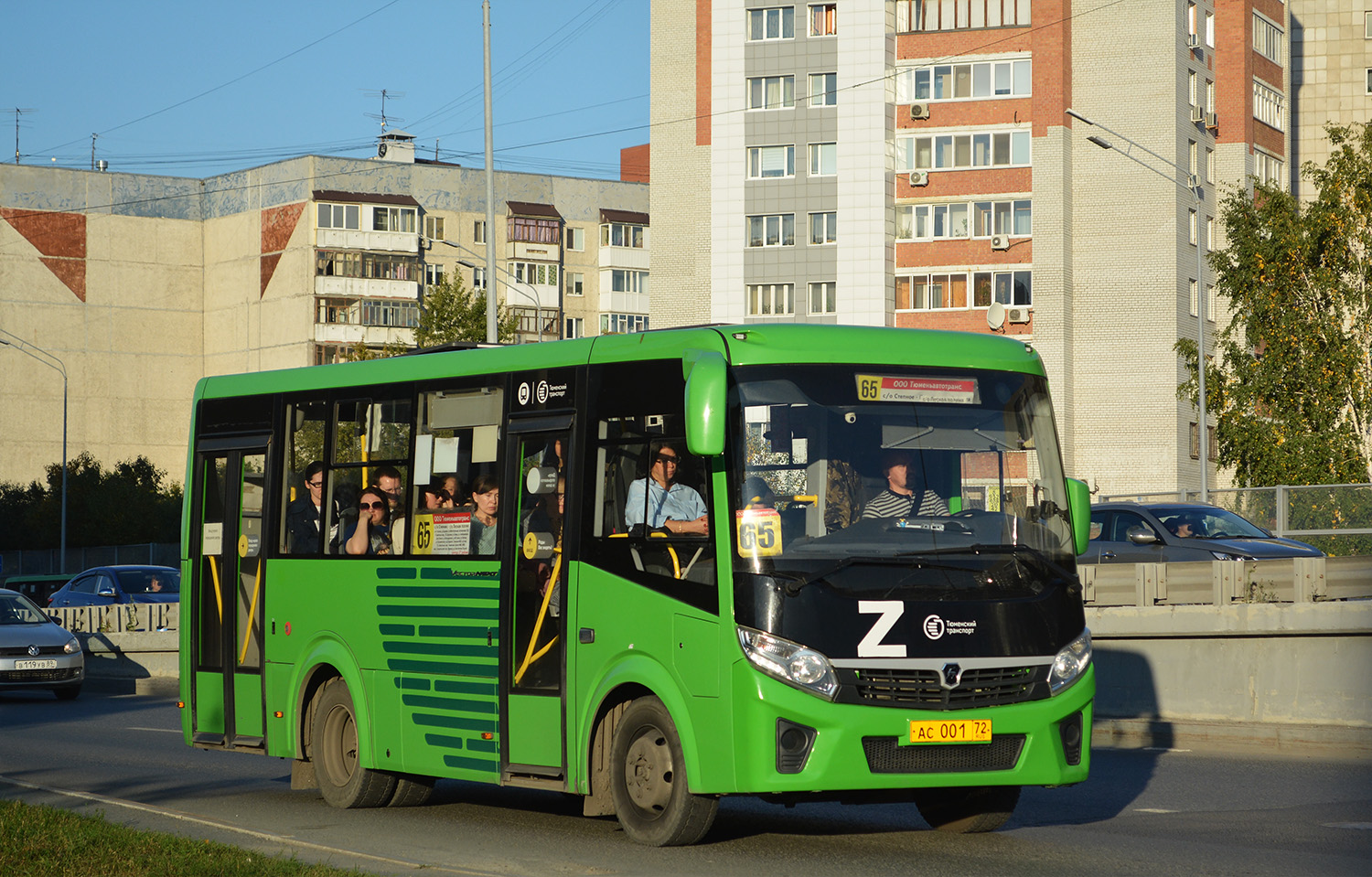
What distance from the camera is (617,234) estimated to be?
109875 millimetres

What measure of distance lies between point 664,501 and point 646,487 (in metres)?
0.19

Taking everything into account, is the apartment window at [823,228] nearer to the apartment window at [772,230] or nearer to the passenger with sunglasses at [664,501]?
the apartment window at [772,230]

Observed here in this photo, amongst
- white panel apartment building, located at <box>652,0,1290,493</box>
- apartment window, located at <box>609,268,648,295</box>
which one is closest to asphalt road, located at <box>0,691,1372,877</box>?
white panel apartment building, located at <box>652,0,1290,493</box>

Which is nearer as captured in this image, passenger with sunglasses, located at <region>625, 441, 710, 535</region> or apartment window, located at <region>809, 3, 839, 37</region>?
passenger with sunglasses, located at <region>625, 441, 710, 535</region>

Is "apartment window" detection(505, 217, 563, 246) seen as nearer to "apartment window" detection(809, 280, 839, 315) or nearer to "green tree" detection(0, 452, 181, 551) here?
"green tree" detection(0, 452, 181, 551)

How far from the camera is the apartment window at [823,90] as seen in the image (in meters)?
71.7

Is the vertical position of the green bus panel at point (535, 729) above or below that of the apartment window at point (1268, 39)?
below

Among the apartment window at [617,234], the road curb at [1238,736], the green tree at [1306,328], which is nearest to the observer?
the road curb at [1238,736]

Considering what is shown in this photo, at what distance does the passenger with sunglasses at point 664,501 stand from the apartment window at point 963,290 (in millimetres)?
60641

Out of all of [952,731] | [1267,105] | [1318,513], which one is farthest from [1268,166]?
[952,731]

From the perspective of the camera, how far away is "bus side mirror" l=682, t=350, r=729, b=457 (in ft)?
30.6

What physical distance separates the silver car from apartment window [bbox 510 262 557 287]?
261ft

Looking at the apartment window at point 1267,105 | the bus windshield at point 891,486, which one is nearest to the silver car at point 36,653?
the bus windshield at point 891,486

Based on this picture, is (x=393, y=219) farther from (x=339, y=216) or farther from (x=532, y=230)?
(x=532, y=230)
